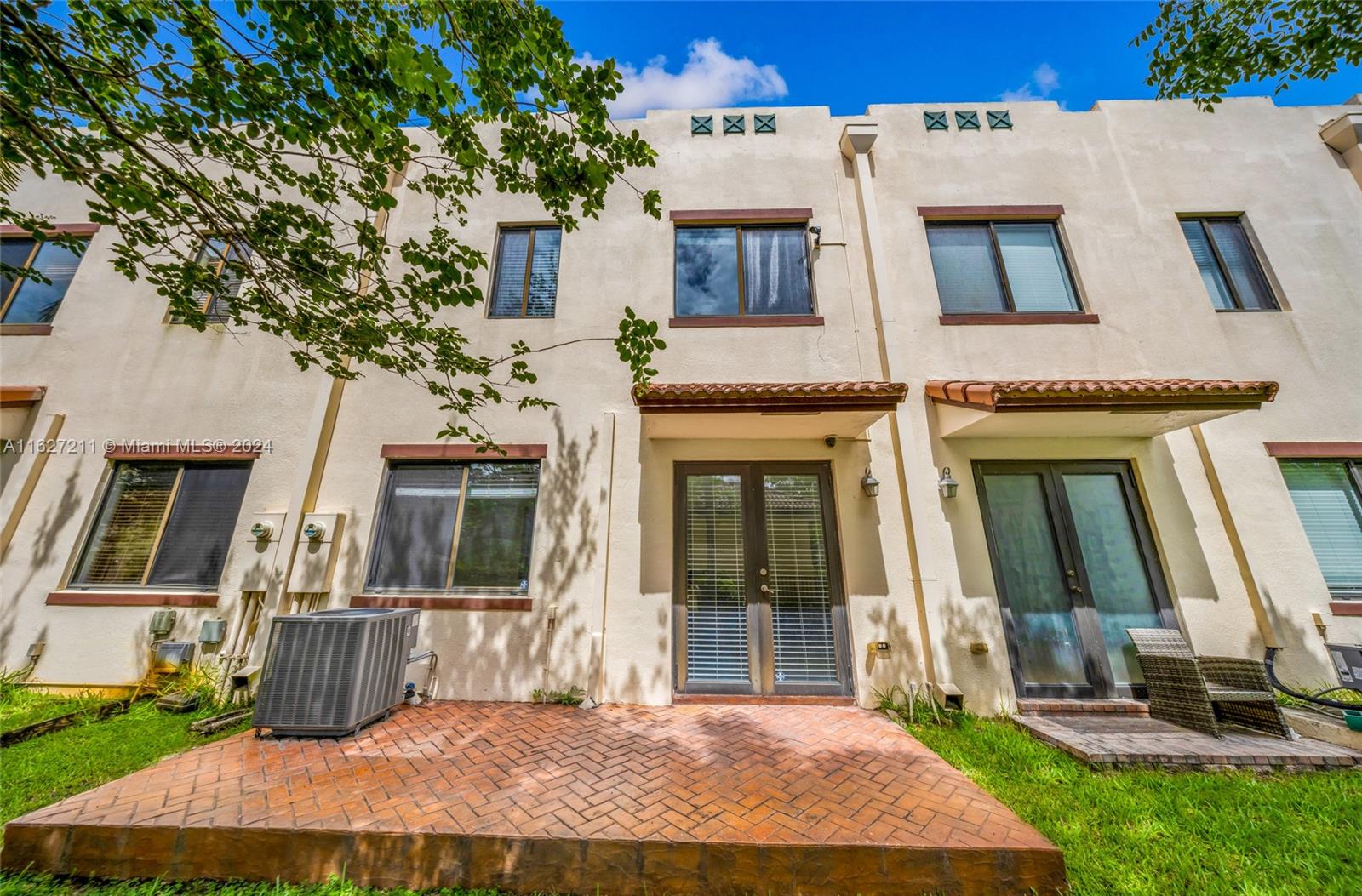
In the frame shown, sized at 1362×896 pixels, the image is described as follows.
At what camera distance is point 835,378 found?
681 centimetres

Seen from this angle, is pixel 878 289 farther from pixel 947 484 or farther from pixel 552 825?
pixel 552 825

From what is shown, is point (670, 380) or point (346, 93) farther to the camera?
point (670, 380)

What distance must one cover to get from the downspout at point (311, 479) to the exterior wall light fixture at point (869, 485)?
22.9 ft

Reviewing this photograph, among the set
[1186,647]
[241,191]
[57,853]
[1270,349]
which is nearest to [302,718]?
[57,853]

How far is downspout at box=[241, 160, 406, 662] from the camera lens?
5973 mm

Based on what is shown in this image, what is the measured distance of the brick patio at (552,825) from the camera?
9.41 feet

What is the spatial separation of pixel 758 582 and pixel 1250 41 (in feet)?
25.8

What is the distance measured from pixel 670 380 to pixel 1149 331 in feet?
23.5

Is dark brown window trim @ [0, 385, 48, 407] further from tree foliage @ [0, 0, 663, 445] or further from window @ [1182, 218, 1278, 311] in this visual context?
window @ [1182, 218, 1278, 311]

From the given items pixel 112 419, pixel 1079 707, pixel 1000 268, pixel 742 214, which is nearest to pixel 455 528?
pixel 112 419

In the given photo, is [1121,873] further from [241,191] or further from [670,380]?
[241,191]

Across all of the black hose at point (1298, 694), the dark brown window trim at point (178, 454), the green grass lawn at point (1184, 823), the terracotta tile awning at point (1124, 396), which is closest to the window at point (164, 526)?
the dark brown window trim at point (178, 454)

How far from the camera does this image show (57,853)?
2.95m

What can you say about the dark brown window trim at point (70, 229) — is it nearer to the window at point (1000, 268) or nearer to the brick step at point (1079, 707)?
the window at point (1000, 268)
